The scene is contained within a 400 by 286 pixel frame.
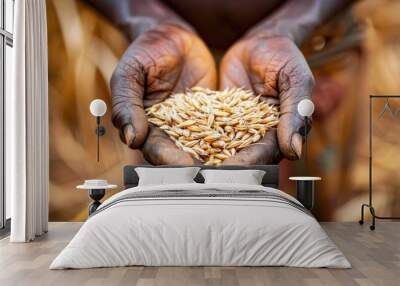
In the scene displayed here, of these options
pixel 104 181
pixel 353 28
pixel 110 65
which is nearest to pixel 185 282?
pixel 104 181

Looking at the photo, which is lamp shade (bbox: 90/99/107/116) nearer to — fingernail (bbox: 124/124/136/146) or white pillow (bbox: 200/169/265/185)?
fingernail (bbox: 124/124/136/146)

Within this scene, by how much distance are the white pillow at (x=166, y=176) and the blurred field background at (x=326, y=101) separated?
72 centimetres

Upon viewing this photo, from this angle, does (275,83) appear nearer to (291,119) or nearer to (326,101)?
(291,119)

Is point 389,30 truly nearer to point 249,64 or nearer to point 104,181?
point 249,64

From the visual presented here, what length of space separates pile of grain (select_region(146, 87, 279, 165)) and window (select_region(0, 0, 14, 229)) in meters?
1.58

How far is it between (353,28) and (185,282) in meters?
4.18

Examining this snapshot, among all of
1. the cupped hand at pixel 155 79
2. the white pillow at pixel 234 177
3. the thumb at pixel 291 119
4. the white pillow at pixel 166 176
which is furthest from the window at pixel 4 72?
the thumb at pixel 291 119

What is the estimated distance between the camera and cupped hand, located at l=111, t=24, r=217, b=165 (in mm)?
6184

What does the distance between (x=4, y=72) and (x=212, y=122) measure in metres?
2.34

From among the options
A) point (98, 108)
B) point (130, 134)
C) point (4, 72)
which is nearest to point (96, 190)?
point (130, 134)

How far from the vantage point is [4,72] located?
5.84 metres

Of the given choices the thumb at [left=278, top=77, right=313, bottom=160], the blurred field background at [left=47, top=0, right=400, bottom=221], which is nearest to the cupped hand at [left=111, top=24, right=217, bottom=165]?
the blurred field background at [left=47, top=0, right=400, bottom=221]

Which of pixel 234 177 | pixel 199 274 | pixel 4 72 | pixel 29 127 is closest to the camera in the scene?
pixel 199 274

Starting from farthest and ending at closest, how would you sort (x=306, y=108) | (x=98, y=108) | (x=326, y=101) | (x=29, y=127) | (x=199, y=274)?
1. (x=326, y=101)
2. (x=98, y=108)
3. (x=306, y=108)
4. (x=29, y=127)
5. (x=199, y=274)
